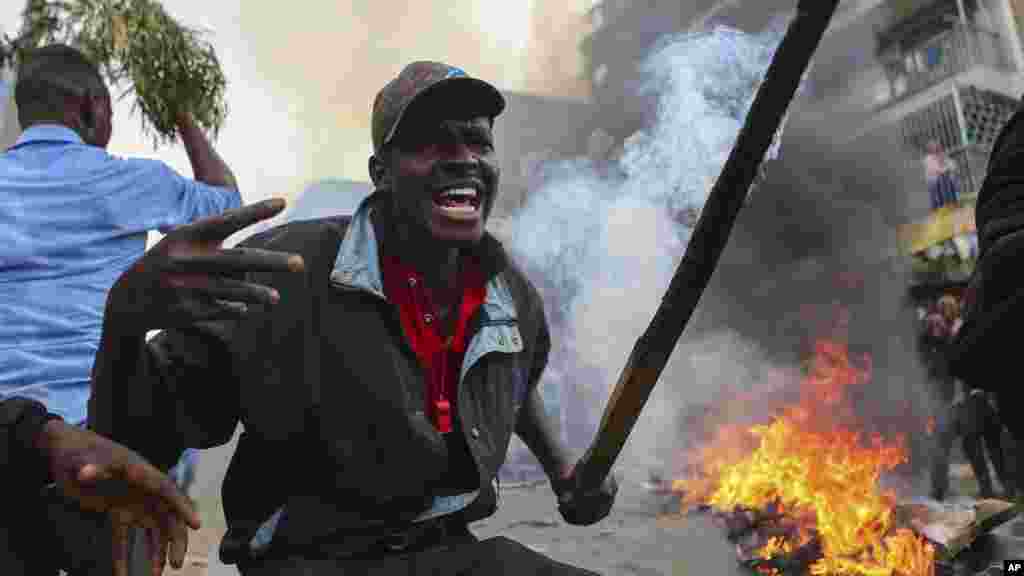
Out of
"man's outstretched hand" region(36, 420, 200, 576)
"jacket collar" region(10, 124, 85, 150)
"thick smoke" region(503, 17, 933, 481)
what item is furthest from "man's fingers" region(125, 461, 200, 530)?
"thick smoke" region(503, 17, 933, 481)

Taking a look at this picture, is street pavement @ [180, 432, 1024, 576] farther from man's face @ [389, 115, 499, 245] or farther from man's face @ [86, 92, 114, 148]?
man's face @ [86, 92, 114, 148]

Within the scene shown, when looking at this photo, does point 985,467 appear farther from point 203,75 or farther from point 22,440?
point 22,440

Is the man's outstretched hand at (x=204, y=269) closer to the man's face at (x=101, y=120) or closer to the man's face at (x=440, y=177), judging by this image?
the man's face at (x=440, y=177)

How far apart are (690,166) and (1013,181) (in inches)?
489

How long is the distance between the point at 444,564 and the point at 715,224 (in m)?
1.02

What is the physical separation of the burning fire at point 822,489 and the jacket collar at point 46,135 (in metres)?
4.67

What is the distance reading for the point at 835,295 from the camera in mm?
12844

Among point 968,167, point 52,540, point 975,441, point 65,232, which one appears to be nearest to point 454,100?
point 65,232

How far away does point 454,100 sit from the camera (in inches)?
81.9

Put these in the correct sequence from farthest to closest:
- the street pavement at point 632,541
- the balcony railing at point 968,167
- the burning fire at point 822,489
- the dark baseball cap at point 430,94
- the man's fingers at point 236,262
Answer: the balcony railing at point 968,167 < the burning fire at point 822,489 < the street pavement at point 632,541 < the dark baseball cap at point 430,94 < the man's fingers at point 236,262

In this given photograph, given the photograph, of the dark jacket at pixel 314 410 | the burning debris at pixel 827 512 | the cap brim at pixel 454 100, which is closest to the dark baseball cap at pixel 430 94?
the cap brim at pixel 454 100

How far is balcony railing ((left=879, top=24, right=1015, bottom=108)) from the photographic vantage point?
548 inches

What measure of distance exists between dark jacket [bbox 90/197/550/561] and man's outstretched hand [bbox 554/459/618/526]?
18.8 inches

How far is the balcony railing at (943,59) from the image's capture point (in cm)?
1393
